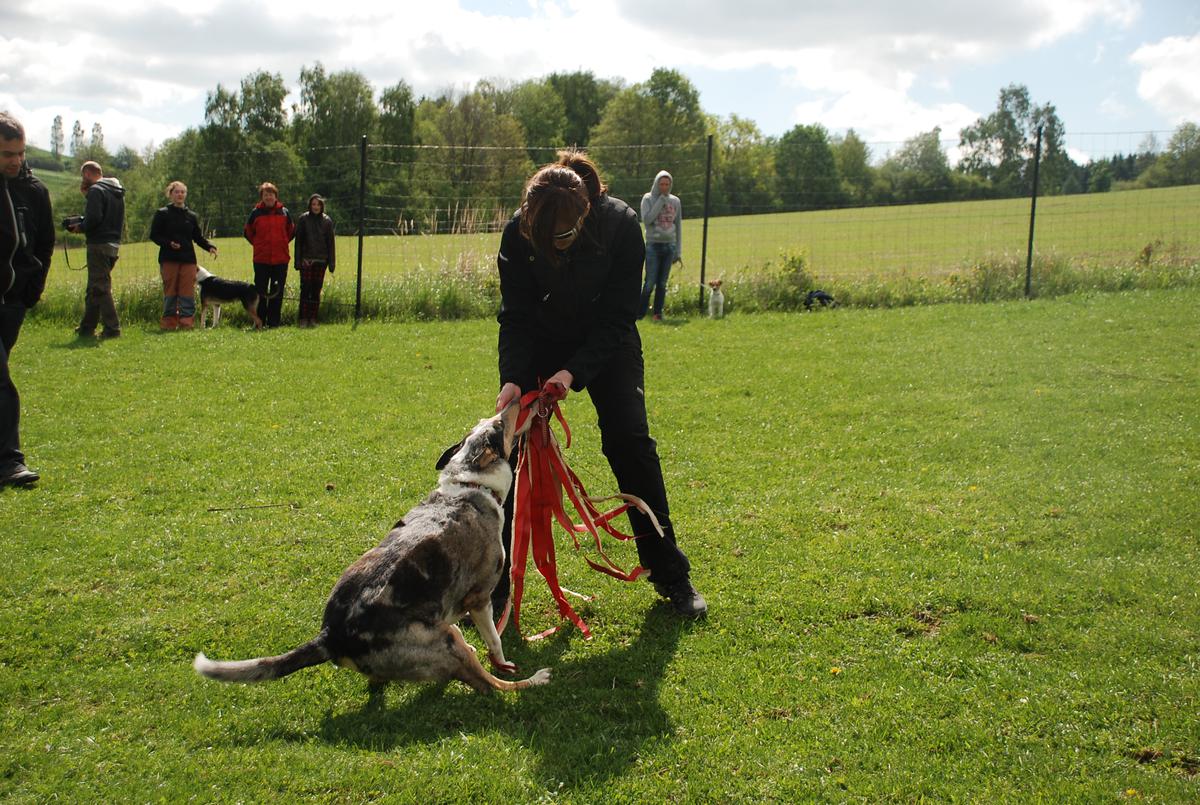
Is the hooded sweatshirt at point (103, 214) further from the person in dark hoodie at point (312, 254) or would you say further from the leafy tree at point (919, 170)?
the leafy tree at point (919, 170)

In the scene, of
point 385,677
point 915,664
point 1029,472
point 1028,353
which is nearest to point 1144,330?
point 1028,353

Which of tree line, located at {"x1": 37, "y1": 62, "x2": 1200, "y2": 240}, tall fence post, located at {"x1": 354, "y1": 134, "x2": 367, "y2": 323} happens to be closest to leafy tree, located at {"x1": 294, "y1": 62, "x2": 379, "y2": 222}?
tree line, located at {"x1": 37, "y1": 62, "x2": 1200, "y2": 240}

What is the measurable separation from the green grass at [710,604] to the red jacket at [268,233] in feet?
16.2

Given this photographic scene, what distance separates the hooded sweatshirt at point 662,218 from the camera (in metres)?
13.4

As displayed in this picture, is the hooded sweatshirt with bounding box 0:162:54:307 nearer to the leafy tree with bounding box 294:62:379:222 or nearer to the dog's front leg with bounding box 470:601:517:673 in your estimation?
the dog's front leg with bounding box 470:601:517:673

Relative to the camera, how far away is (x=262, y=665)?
Answer: 3180 millimetres

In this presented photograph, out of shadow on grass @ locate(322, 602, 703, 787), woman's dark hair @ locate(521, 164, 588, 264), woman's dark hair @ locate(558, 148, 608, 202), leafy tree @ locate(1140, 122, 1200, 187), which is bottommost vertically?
shadow on grass @ locate(322, 602, 703, 787)

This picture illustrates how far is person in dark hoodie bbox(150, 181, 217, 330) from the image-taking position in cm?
1272

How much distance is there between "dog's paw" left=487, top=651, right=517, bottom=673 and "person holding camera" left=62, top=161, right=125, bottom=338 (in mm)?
10497

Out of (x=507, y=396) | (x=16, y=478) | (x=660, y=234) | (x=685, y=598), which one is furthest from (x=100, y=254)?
(x=685, y=598)

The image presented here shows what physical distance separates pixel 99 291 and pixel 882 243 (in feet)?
80.0

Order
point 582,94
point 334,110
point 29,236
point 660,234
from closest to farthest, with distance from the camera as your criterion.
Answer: point 29,236
point 660,234
point 334,110
point 582,94

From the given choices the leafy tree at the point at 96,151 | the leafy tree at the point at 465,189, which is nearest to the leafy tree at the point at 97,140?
the leafy tree at the point at 96,151

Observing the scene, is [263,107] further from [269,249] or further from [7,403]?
[7,403]
